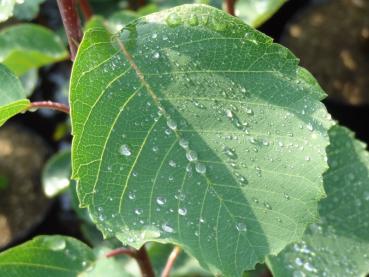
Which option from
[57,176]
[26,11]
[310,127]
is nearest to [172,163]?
[310,127]

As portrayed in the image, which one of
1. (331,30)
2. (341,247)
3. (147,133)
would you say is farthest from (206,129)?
(331,30)

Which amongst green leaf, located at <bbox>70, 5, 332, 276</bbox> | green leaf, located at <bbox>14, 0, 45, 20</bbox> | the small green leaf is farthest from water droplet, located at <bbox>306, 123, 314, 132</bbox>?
the small green leaf

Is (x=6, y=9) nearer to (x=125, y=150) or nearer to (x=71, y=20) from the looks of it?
(x=71, y=20)

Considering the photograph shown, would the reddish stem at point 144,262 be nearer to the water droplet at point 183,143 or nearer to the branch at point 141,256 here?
the branch at point 141,256

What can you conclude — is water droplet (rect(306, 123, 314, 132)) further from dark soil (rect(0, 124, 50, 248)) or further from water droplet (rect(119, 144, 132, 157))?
dark soil (rect(0, 124, 50, 248))

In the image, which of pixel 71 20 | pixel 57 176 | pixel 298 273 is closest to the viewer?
pixel 71 20

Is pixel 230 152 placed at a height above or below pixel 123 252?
above

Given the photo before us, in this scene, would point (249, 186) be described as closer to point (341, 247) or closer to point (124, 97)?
point (124, 97)
